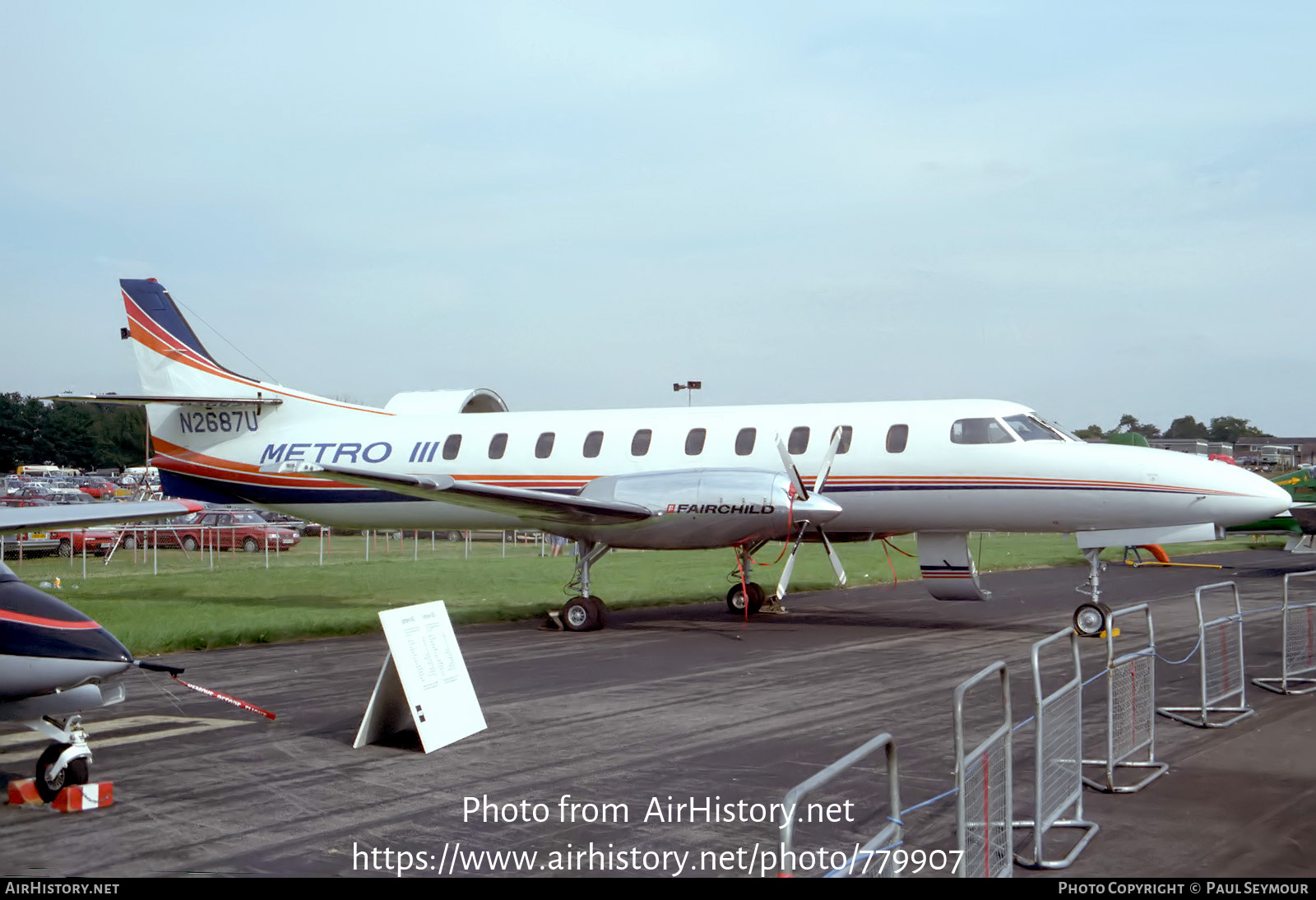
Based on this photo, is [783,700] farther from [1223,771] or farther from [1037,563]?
[1037,563]

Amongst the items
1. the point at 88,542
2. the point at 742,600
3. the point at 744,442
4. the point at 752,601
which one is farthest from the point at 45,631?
the point at 88,542

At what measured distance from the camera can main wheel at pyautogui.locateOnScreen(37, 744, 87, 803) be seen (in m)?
7.11

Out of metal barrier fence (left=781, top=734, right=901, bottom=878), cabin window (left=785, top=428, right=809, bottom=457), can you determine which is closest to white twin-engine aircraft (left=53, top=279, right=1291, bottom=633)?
cabin window (left=785, top=428, right=809, bottom=457)

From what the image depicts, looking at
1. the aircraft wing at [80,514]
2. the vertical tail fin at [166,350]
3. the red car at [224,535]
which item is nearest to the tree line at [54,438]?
the red car at [224,535]

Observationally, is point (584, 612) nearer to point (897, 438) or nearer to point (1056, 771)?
point (897, 438)

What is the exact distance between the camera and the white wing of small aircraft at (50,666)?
23.0 feet

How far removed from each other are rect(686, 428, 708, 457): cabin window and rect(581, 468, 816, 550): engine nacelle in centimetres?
72

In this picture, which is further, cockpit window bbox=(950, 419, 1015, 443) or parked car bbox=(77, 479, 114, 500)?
parked car bbox=(77, 479, 114, 500)

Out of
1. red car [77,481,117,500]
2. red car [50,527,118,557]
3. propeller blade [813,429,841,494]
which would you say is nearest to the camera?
propeller blade [813,429,841,494]

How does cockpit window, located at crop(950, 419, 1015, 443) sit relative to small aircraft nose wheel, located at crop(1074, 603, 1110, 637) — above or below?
above

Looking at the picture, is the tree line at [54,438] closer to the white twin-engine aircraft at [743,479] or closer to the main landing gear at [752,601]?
the white twin-engine aircraft at [743,479]

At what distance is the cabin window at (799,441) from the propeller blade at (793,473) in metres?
0.60

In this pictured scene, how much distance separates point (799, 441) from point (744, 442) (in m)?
0.88

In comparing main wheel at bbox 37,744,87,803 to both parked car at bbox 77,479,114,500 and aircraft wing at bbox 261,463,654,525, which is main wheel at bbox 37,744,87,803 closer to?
aircraft wing at bbox 261,463,654,525
